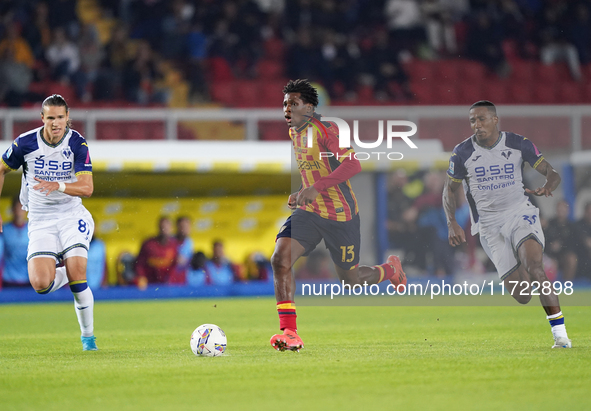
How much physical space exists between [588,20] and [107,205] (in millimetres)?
12366

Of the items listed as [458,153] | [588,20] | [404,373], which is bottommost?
[404,373]

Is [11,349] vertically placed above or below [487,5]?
below

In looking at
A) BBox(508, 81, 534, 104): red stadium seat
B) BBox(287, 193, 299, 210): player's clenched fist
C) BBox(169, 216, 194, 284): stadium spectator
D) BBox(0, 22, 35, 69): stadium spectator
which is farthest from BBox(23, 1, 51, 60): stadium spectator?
BBox(287, 193, 299, 210): player's clenched fist

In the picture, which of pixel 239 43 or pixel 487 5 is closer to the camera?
pixel 239 43

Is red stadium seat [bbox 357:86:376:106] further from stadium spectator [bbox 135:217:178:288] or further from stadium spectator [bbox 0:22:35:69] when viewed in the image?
stadium spectator [bbox 0:22:35:69]

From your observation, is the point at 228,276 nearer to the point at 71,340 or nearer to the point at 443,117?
the point at 443,117

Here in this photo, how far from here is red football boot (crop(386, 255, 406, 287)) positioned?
803cm

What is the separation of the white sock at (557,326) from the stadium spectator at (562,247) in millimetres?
2075

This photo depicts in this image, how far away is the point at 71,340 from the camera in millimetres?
8039

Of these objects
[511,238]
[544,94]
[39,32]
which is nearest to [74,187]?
[511,238]

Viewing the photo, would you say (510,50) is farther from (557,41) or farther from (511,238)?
(511,238)

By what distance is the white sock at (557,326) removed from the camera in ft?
21.7

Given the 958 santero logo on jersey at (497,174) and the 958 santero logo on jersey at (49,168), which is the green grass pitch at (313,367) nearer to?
the 958 santero logo on jersey at (497,174)

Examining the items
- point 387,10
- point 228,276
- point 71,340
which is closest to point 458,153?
point 71,340
